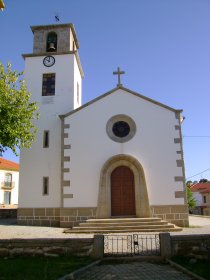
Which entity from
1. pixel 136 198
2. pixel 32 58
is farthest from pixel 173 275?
pixel 32 58

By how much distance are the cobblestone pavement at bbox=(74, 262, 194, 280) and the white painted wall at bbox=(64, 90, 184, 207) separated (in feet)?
25.1

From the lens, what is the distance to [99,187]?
53.0ft

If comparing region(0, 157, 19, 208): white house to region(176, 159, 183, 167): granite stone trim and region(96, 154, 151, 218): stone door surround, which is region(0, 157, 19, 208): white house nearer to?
region(96, 154, 151, 218): stone door surround

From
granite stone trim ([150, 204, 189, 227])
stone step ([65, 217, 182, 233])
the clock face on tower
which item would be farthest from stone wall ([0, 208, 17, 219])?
granite stone trim ([150, 204, 189, 227])

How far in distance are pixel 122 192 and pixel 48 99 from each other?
24.4 ft

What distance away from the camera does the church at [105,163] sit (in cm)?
1597

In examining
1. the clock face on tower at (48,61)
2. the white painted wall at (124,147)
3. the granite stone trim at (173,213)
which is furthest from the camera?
the clock face on tower at (48,61)

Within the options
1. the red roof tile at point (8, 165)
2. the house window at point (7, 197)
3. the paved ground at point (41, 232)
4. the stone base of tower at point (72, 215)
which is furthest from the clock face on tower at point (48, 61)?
the house window at point (7, 197)

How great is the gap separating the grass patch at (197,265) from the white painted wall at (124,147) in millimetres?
6981

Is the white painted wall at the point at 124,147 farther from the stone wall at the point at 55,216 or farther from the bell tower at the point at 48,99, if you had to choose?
the bell tower at the point at 48,99

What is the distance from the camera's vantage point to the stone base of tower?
15586 mm

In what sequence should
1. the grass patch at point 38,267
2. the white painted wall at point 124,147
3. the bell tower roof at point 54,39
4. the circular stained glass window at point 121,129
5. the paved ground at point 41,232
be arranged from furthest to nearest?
the bell tower roof at point 54,39 < the circular stained glass window at point 121,129 < the white painted wall at point 124,147 < the paved ground at point 41,232 < the grass patch at point 38,267

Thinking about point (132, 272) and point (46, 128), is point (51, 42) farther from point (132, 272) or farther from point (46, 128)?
point (132, 272)

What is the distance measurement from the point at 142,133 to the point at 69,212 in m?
Answer: 5.68
